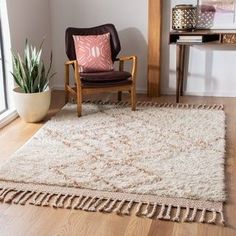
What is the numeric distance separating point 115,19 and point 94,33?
406 mm

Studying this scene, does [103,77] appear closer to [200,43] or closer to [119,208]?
[200,43]

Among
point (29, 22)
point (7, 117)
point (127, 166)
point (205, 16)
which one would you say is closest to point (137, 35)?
point (205, 16)

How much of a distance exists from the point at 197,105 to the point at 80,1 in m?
1.83

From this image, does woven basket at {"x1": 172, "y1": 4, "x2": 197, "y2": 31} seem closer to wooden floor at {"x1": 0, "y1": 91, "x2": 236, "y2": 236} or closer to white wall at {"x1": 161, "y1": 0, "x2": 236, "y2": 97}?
white wall at {"x1": 161, "y1": 0, "x2": 236, "y2": 97}

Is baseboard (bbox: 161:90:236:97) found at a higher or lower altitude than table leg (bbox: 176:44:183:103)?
lower

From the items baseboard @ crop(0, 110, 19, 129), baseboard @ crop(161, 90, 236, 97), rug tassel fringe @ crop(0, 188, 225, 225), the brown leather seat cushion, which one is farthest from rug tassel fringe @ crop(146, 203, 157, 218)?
baseboard @ crop(161, 90, 236, 97)

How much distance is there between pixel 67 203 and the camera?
240cm

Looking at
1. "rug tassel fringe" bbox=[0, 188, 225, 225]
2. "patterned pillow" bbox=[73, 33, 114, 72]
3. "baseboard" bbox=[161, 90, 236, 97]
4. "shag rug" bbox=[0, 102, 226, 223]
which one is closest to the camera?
"rug tassel fringe" bbox=[0, 188, 225, 225]

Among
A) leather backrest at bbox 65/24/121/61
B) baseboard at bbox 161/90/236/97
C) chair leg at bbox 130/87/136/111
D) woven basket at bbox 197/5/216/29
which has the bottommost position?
baseboard at bbox 161/90/236/97

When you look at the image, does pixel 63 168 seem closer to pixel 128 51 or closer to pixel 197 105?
pixel 197 105

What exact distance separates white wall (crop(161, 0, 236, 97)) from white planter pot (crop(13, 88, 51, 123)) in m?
1.58

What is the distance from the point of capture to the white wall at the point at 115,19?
4.60 m

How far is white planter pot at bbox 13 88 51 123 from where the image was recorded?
12.3ft

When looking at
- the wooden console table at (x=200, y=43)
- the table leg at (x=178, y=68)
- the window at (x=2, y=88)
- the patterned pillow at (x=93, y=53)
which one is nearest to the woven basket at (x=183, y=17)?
the wooden console table at (x=200, y=43)
